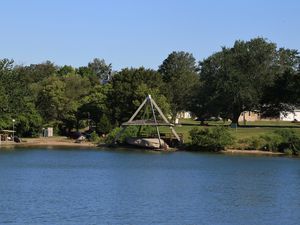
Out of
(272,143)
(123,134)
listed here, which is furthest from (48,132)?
(272,143)

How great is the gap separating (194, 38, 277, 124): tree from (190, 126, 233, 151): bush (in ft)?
87.0

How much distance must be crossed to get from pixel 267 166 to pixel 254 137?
87.0 feet

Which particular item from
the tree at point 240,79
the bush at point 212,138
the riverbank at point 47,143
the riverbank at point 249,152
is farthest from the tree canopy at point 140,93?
the riverbank at point 249,152

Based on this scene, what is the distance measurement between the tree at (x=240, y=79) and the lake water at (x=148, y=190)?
39502mm

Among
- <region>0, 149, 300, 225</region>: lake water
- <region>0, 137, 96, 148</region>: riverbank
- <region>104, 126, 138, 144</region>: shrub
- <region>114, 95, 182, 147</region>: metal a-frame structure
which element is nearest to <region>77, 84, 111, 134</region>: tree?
<region>0, 137, 96, 148</region>: riverbank

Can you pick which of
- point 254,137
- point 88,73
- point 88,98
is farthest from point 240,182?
point 88,73

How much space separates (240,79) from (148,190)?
7489 cm

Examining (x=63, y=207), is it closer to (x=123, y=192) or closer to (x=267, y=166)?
(x=123, y=192)

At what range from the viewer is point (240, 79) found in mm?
123188

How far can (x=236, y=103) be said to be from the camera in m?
125

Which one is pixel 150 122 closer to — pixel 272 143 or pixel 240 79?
pixel 272 143

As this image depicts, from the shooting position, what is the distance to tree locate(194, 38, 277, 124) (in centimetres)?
12319

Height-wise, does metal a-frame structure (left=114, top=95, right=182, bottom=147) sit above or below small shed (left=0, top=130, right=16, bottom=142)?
above

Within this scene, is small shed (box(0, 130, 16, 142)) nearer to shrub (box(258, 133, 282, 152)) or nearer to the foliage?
the foliage
